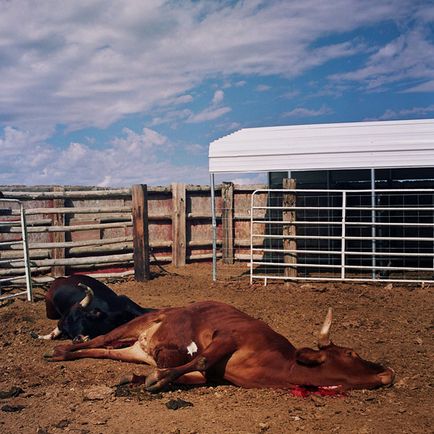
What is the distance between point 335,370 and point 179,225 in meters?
10.5

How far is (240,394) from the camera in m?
5.19

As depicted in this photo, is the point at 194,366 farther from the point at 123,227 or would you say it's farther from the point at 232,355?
the point at 123,227

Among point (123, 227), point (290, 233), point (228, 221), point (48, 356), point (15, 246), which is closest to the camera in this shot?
point (48, 356)

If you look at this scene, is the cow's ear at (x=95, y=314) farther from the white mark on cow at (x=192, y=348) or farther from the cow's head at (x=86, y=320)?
the white mark on cow at (x=192, y=348)

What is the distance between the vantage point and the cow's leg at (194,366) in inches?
206

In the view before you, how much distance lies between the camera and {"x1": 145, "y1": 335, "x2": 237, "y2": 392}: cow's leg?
523cm

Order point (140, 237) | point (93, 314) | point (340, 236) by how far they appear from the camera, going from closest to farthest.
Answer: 1. point (93, 314)
2. point (140, 237)
3. point (340, 236)

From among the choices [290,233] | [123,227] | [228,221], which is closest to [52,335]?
[290,233]

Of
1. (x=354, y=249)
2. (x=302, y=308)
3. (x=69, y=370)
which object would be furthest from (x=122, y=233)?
(x=69, y=370)

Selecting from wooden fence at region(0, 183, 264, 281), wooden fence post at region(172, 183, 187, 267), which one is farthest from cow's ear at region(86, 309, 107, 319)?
wooden fence post at region(172, 183, 187, 267)

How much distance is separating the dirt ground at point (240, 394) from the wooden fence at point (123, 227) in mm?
3368

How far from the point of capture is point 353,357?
507cm

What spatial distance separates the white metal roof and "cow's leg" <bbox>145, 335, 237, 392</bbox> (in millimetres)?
8147

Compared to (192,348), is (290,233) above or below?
above
